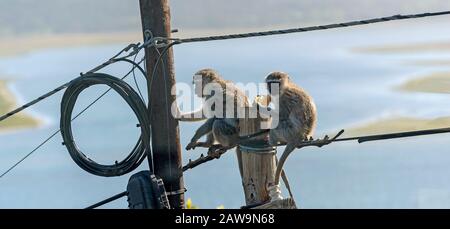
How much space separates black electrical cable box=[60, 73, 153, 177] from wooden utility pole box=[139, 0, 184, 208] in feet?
0.28

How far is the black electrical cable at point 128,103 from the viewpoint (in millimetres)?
6434

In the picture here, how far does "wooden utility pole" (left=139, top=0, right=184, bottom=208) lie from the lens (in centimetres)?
649

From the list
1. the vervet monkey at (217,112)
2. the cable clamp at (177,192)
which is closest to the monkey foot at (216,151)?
the vervet monkey at (217,112)

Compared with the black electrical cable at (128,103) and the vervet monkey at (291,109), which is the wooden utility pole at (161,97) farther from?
the vervet monkey at (291,109)

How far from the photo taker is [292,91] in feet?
25.3

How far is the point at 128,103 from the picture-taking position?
646 centimetres

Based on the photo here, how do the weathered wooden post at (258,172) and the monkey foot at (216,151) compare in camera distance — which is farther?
the monkey foot at (216,151)

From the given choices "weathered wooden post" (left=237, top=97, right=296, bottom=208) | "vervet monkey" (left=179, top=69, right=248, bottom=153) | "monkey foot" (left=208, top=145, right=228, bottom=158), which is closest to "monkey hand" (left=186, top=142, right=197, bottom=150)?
"vervet monkey" (left=179, top=69, right=248, bottom=153)

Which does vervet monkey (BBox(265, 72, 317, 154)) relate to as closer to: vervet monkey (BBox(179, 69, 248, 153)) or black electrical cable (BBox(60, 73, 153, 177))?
vervet monkey (BBox(179, 69, 248, 153))

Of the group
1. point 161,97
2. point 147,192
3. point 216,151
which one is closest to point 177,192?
point 147,192

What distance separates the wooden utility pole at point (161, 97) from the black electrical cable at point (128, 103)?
0.28 feet

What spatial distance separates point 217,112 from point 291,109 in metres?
0.68
